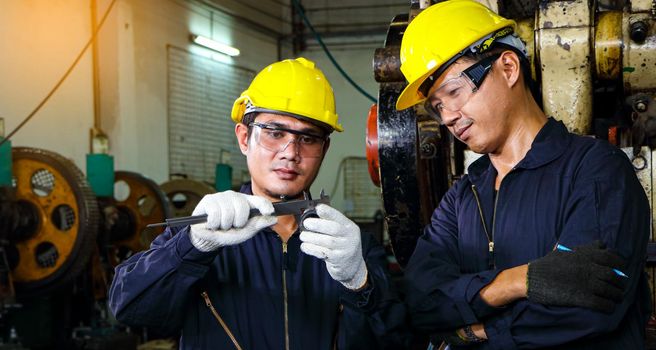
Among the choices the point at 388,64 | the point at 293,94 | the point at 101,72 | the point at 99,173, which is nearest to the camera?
the point at 293,94

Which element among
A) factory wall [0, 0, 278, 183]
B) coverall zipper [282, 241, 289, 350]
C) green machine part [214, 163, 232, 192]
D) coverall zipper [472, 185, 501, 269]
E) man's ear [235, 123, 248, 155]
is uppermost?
factory wall [0, 0, 278, 183]

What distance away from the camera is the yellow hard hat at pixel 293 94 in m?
1.78

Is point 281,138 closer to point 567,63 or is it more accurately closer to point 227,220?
point 227,220

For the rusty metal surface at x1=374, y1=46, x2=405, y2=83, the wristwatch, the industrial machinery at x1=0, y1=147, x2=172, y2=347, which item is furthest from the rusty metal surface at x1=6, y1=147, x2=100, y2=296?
the wristwatch

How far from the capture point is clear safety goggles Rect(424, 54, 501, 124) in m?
1.62

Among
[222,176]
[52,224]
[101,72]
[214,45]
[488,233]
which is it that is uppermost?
[214,45]

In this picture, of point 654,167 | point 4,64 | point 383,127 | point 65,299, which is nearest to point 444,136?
point 383,127

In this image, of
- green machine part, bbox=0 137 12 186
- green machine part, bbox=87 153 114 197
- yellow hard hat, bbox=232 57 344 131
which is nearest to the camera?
yellow hard hat, bbox=232 57 344 131

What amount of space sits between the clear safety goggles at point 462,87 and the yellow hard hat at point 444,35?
0.04 meters

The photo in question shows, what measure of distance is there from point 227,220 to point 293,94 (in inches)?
20.3

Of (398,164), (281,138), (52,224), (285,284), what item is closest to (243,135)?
(281,138)

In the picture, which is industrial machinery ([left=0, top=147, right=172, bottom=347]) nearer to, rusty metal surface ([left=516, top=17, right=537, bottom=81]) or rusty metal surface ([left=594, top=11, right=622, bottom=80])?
rusty metal surface ([left=516, top=17, right=537, bottom=81])

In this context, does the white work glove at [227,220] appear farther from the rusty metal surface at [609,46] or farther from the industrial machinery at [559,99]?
the rusty metal surface at [609,46]

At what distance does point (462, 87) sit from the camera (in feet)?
5.40
